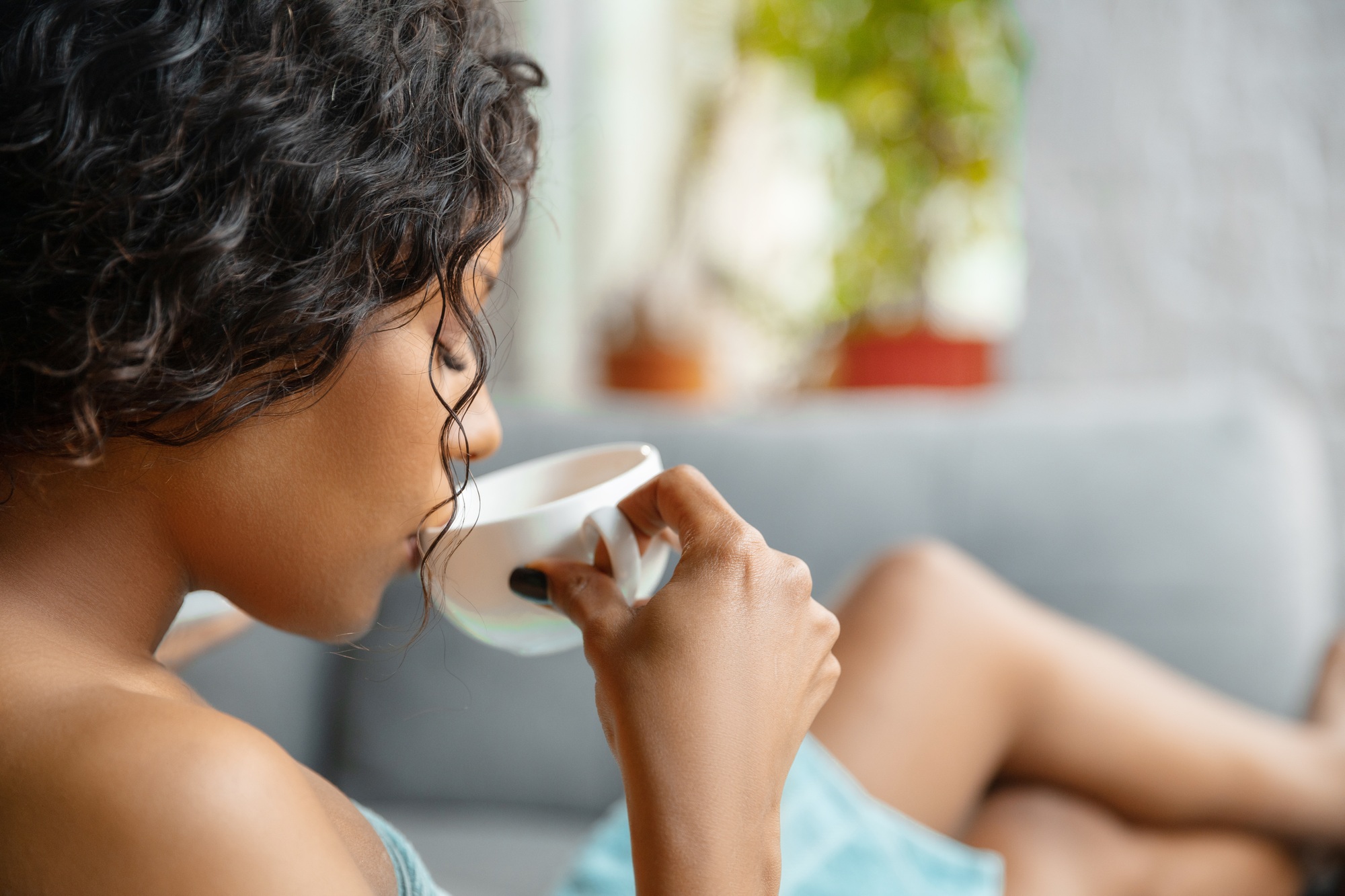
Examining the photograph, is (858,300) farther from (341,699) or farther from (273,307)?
(273,307)

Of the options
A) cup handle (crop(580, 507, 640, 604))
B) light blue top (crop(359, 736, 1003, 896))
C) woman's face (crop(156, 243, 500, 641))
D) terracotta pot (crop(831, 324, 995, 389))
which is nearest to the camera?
woman's face (crop(156, 243, 500, 641))

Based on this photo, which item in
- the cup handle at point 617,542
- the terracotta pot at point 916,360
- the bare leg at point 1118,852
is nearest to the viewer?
the cup handle at point 617,542

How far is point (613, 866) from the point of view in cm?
88

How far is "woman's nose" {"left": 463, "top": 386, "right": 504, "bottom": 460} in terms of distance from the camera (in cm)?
61

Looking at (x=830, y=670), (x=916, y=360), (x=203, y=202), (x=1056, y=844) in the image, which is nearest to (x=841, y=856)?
(x=1056, y=844)

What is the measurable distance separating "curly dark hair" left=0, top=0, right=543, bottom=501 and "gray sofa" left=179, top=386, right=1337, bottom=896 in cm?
78

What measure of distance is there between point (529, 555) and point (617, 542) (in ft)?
0.20

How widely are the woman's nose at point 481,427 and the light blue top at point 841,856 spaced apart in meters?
0.43

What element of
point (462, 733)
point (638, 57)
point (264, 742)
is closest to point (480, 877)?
point (462, 733)

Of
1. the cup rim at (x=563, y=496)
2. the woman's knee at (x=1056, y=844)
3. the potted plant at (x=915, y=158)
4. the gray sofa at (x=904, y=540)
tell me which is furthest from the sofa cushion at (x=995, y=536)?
the potted plant at (x=915, y=158)

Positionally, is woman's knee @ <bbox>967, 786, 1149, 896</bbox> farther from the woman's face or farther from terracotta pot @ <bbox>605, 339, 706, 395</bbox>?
terracotta pot @ <bbox>605, 339, 706, 395</bbox>

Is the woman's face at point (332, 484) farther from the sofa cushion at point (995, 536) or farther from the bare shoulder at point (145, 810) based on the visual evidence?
the sofa cushion at point (995, 536)

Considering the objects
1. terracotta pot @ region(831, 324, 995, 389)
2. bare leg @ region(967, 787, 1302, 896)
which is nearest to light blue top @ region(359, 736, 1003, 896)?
bare leg @ region(967, 787, 1302, 896)

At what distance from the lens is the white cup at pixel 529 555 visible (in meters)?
0.63
